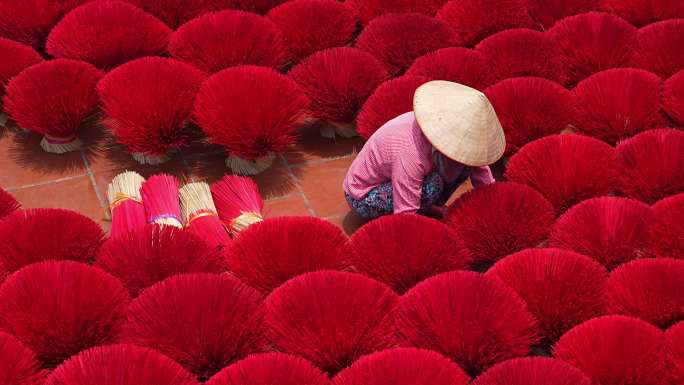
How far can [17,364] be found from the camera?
6.33 feet

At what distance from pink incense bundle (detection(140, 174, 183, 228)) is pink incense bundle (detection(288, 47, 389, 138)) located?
42cm

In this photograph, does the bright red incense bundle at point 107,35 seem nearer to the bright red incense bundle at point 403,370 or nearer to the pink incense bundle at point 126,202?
the pink incense bundle at point 126,202

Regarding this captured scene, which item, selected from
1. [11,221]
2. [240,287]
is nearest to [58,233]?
[11,221]

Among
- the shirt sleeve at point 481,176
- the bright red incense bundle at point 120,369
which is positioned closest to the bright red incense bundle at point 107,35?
the shirt sleeve at point 481,176

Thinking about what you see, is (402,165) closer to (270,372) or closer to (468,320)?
(468,320)

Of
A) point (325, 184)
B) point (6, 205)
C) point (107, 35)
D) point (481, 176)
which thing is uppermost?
point (107, 35)

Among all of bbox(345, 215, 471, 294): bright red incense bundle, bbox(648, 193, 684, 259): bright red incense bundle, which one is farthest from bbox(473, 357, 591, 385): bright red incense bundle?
bbox(648, 193, 684, 259): bright red incense bundle

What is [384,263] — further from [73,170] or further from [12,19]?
[12,19]

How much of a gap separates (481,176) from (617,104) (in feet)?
1.45

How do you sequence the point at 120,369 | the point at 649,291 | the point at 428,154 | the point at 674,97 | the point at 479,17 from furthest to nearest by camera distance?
the point at 479,17 < the point at 674,97 < the point at 428,154 < the point at 649,291 < the point at 120,369

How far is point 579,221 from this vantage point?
235 centimetres

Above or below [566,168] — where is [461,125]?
above

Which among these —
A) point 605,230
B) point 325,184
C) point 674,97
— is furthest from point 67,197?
point 674,97

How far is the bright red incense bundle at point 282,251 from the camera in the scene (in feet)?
7.33
